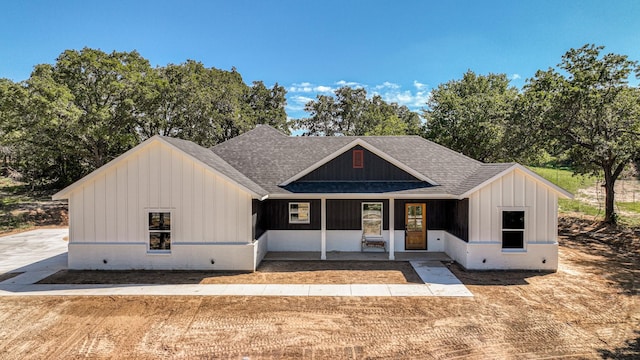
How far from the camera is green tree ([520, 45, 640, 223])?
18047 mm

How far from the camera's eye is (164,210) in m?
11.7

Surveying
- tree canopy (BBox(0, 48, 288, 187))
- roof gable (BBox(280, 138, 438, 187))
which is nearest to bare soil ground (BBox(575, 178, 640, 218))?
roof gable (BBox(280, 138, 438, 187))

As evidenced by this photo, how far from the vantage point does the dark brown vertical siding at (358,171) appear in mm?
14211

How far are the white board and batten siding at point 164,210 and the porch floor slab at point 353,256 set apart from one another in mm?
2373

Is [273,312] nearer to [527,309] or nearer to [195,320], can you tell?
[195,320]

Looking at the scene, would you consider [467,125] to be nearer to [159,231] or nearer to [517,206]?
[517,206]

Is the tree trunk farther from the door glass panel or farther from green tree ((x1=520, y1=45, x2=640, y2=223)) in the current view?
the door glass panel

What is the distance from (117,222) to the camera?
1173cm

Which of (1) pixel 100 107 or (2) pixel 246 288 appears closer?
(2) pixel 246 288

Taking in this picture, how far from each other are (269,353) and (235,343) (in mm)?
860

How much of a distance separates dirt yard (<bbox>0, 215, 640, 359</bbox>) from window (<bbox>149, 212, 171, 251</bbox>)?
9.47 feet

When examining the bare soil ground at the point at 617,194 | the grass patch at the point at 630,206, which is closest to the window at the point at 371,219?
the bare soil ground at the point at 617,194

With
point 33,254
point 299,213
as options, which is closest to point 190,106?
point 33,254

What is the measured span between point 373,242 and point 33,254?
15120mm
